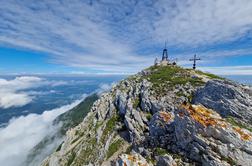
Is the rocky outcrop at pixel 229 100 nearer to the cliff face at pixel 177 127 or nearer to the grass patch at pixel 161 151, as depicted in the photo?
the cliff face at pixel 177 127

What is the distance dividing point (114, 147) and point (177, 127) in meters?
32.1

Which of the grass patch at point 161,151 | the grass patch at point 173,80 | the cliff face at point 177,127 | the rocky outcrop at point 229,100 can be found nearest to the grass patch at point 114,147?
the cliff face at point 177,127

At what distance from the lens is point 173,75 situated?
242 ft

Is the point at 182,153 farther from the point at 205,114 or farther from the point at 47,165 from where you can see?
the point at 47,165

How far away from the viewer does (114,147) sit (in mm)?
55438

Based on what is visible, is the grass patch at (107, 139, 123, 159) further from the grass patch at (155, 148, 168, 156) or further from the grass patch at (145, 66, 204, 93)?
the grass patch at (155, 148, 168, 156)

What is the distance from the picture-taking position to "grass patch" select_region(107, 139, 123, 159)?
177 feet

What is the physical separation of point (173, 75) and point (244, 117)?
44.7 metres

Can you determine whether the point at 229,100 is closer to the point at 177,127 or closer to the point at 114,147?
the point at 177,127

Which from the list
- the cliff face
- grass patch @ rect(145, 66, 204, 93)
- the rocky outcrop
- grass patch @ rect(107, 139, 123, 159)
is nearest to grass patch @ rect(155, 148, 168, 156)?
the cliff face

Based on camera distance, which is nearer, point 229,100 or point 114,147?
point 229,100

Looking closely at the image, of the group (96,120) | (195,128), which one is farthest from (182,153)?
(96,120)

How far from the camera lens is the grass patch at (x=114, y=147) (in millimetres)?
53850

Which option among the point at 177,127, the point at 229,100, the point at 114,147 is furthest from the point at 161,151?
the point at 114,147
